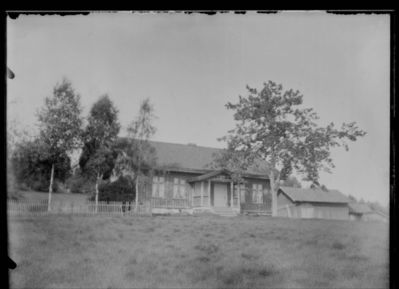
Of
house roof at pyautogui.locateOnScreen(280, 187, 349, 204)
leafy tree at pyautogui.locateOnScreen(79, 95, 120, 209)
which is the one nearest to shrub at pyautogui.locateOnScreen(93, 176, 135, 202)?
leafy tree at pyautogui.locateOnScreen(79, 95, 120, 209)

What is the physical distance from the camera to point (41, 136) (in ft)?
18.6

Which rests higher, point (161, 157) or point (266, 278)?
point (161, 157)

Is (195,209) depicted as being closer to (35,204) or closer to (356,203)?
(35,204)

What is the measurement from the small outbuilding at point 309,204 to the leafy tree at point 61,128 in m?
3.91

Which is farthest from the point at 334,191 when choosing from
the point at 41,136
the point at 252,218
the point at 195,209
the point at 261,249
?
the point at 195,209

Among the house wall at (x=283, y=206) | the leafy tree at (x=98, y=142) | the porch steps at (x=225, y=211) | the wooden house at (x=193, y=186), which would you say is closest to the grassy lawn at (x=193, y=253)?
the house wall at (x=283, y=206)

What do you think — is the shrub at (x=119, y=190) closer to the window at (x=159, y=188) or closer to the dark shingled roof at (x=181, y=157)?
the window at (x=159, y=188)

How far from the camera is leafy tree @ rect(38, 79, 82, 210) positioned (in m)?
5.44

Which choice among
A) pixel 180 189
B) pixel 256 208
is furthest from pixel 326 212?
pixel 180 189

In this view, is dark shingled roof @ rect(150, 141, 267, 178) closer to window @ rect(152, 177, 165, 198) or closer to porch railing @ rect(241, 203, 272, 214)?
window @ rect(152, 177, 165, 198)

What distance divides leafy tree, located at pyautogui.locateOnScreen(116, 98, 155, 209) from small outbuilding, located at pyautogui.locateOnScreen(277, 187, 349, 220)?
2665mm

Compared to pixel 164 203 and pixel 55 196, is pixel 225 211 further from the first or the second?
pixel 55 196

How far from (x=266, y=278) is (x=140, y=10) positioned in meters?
4.02

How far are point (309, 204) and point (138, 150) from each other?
393 cm
